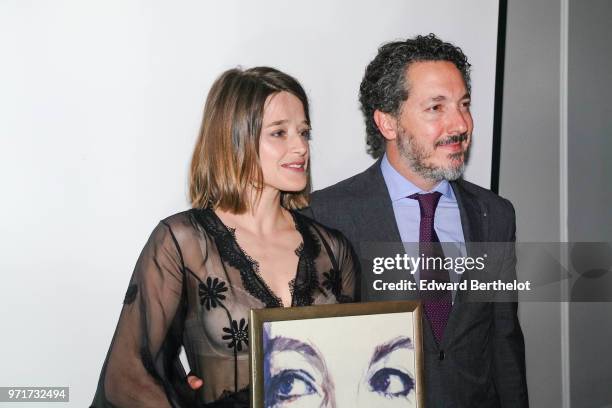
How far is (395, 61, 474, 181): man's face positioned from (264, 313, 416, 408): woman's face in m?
0.55

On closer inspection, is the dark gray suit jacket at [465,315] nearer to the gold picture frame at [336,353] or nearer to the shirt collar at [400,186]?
the shirt collar at [400,186]

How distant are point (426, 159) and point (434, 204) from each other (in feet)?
0.54

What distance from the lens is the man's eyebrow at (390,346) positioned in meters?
1.72

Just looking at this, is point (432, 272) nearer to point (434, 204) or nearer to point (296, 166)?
point (434, 204)

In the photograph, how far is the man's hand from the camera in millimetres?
1666

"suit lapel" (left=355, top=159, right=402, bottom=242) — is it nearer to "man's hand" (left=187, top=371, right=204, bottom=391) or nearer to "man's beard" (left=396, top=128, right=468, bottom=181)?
"man's beard" (left=396, top=128, right=468, bottom=181)

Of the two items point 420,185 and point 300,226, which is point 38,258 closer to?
point 300,226

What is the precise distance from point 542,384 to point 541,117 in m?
1.18

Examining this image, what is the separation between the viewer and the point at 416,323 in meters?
1.76

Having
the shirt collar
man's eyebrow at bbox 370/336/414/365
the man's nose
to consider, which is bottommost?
man's eyebrow at bbox 370/336/414/365

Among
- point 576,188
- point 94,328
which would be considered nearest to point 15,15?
point 94,328

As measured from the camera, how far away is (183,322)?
1668 millimetres

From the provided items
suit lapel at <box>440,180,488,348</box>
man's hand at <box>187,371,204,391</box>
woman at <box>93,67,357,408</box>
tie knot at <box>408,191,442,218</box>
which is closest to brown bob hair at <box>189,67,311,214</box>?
woman at <box>93,67,357,408</box>

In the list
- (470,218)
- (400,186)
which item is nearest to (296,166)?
(400,186)
